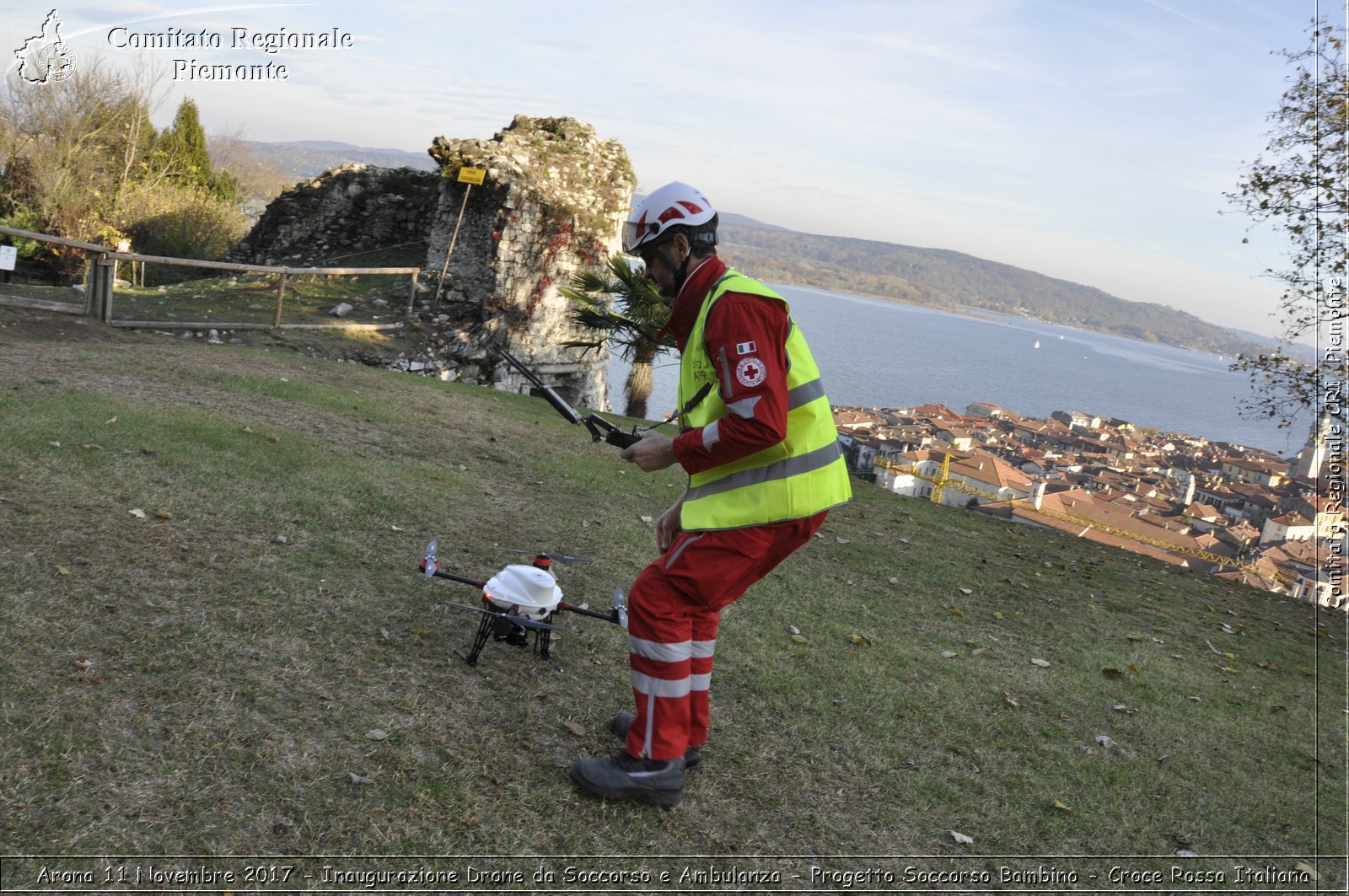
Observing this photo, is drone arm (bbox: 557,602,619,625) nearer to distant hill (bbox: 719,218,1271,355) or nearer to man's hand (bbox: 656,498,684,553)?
man's hand (bbox: 656,498,684,553)

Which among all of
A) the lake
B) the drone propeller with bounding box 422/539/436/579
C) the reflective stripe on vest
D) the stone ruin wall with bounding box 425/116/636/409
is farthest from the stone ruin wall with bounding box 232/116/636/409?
the reflective stripe on vest

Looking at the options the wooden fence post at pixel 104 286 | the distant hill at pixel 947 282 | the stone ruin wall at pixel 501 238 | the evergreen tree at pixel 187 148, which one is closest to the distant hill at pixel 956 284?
the distant hill at pixel 947 282

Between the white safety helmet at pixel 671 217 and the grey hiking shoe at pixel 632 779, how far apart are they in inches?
80.2

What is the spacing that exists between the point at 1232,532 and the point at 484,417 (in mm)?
14090

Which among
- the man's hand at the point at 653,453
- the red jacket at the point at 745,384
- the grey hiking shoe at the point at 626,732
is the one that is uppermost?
the red jacket at the point at 745,384

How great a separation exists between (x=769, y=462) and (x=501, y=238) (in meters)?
16.6

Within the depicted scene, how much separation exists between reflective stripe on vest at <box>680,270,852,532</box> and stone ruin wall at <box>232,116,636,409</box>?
531 inches

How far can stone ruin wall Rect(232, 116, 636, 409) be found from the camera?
18.9 m

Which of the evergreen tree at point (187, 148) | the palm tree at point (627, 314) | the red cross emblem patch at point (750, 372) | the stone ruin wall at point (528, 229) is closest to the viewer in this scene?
the red cross emblem patch at point (750, 372)

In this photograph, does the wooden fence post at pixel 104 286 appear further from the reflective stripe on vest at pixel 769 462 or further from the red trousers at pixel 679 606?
the red trousers at pixel 679 606

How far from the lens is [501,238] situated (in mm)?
19047

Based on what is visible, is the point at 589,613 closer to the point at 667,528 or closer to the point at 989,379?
the point at 667,528

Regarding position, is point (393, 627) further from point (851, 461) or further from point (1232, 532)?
point (1232, 532)

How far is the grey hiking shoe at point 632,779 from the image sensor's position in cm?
358
